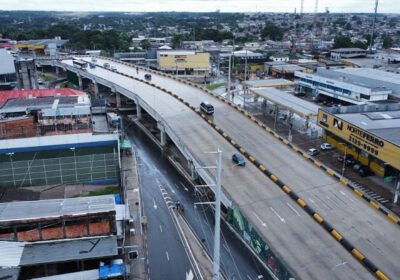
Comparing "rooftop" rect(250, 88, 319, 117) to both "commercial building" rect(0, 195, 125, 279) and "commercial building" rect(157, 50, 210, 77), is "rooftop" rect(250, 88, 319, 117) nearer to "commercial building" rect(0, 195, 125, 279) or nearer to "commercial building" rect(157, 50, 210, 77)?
"commercial building" rect(0, 195, 125, 279)

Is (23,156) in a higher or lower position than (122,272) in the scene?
higher

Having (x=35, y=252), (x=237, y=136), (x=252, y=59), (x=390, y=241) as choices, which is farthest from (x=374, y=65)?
(x=35, y=252)

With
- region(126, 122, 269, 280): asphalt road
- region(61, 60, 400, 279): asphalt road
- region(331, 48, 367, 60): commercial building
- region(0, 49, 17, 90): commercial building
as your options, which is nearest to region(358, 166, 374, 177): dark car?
region(61, 60, 400, 279): asphalt road

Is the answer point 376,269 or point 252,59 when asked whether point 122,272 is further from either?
point 252,59

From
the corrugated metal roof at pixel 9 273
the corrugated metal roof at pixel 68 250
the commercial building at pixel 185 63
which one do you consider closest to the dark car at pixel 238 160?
the corrugated metal roof at pixel 68 250

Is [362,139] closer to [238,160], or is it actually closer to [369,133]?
[369,133]

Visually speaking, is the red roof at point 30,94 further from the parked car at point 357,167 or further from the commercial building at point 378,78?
the commercial building at point 378,78
